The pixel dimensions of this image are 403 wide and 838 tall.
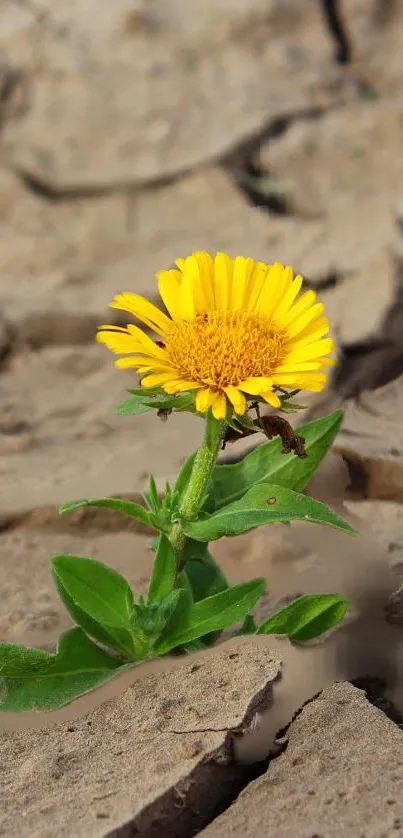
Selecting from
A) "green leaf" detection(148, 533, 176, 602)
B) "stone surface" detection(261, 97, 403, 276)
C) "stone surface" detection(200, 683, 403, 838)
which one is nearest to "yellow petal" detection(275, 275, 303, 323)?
"green leaf" detection(148, 533, 176, 602)

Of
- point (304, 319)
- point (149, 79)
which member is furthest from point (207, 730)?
point (149, 79)

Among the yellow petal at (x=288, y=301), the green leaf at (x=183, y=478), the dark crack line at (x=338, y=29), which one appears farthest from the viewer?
the dark crack line at (x=338, y=29)

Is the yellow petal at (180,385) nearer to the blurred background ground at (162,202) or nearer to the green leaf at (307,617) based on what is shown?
the green leaf at (307,617)

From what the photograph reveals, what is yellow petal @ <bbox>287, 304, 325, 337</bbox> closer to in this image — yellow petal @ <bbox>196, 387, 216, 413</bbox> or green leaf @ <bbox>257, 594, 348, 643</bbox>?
yellow petal @ <bbox>196, 387, 216, 413</bbox>

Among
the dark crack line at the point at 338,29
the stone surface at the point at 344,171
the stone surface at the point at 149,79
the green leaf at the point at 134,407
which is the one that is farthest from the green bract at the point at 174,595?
the dark crack line at the point at 338,29

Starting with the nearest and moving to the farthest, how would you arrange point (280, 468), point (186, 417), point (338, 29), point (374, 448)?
point (280, 468)
point (374, 448)
point (186, 417)
point (338, 29)

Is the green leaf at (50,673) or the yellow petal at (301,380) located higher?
the yellow petal at (301,380)

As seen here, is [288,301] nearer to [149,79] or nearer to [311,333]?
[311,333]
